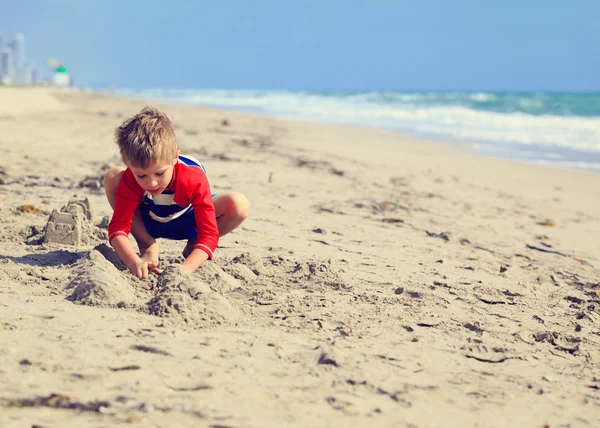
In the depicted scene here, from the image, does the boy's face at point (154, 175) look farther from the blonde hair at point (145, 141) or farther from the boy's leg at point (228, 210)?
the boy's leg at point (228, 210)

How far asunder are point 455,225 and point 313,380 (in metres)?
3.32

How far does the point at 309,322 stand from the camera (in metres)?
2.63

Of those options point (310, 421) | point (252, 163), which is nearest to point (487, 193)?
point (252, 163)

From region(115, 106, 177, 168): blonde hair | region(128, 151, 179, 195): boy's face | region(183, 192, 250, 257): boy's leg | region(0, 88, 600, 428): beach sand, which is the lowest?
region(0, 88, 600, 428): beach sand

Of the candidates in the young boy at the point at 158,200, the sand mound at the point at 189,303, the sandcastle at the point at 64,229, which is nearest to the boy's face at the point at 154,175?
the young boy at the point at 158,200

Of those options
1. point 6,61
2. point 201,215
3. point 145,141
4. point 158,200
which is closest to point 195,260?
point 201,215

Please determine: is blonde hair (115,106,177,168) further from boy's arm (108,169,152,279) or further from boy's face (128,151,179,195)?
boy's arm (108,169,152,279)

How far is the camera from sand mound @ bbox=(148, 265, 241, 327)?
2.52 meters

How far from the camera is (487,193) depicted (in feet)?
22.8

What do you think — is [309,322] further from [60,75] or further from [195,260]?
[60,75]

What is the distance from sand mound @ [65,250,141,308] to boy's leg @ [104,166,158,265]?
0.39 metres

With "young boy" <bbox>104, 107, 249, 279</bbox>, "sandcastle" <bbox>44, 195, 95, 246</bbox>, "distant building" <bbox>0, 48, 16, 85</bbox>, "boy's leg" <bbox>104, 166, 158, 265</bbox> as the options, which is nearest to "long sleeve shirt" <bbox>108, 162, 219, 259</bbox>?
"young boy" <bbox>104, 107, 249, 279</bbox>

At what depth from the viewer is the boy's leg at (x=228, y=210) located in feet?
11.0

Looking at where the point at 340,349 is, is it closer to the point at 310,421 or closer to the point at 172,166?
the point at 310,421
